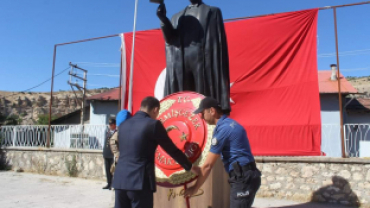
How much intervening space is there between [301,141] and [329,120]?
A: 784 centimetres

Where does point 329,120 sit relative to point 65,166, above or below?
above

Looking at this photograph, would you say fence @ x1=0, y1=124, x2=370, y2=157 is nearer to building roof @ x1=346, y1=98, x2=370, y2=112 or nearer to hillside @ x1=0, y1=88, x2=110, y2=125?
building roof @ x1=346, y1=98, x2=370, y2=112

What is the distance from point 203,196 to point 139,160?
992 millimetres

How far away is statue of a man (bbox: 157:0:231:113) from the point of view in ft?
11.6

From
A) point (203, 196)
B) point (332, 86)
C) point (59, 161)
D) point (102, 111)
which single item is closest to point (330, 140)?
point (203, 196)

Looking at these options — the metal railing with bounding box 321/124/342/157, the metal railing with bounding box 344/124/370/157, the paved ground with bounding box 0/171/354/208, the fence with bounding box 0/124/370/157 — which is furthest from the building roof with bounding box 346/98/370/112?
the paved ground with bounding box 0/171/354/208

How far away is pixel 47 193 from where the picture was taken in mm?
6922

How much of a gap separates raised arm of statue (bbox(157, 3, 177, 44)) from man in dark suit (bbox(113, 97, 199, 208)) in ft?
5.14

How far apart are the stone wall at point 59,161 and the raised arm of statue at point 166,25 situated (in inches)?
248

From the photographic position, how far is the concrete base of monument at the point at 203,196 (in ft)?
9.48

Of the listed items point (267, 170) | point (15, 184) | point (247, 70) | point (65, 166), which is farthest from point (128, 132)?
point (65, 166)

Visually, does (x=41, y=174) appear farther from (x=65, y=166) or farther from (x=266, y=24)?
(x=266, y=24)

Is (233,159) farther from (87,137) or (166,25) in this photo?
(87,137)

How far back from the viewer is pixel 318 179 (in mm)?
6473
